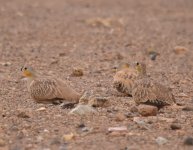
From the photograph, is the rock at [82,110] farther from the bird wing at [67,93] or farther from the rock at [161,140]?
the rock at [161,140]

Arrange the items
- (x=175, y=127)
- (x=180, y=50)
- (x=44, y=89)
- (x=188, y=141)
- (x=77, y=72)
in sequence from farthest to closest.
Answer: (x=180, y=50) → (x=77, y=72) → (x=44, y=89) → (x=175, y=127) → (x=188, y=141)

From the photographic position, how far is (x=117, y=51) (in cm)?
1428

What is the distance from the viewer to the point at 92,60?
13.1 m

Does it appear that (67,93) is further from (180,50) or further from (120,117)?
(180,50)

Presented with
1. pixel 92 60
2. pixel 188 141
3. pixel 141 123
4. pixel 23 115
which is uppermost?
pixel 92 60

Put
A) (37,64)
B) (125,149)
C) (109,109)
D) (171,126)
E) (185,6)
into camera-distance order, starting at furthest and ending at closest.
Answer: (185,6) → (37,64) → (109,109) → (171,126) → (125,149)

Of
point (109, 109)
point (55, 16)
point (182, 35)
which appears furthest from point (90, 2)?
point (109, 109)

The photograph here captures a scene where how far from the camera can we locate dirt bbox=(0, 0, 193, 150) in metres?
7.18

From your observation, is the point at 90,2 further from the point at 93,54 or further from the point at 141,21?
the point at 93,54

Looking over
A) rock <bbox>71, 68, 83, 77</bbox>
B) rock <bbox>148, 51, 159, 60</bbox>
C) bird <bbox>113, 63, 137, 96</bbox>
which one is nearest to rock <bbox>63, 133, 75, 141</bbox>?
bird <bbox>113, 63, 137, 96</bbox>

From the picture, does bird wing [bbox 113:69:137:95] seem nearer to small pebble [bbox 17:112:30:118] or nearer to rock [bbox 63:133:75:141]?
small pebble [bbox 17:112:30:118]

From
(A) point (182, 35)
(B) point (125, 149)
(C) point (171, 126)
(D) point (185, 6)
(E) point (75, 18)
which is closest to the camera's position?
(B) point (125, 149)

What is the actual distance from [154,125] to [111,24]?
11.3m

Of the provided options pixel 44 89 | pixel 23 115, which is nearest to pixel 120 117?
pixel 23 115
